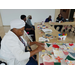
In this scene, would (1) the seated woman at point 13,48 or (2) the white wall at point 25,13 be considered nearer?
(1) the seated woman at point 13,48

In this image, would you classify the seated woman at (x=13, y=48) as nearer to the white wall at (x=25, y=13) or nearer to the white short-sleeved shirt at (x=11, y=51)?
the white short-sleeved shirt at (x=11, y=51)

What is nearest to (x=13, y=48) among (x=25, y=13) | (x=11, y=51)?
(x=11, y=51)

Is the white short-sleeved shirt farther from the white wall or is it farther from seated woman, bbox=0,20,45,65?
the white wall

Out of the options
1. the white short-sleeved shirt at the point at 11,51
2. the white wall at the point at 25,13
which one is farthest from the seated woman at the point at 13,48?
the white wall at the point at 25,13

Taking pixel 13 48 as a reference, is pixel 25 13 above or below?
above

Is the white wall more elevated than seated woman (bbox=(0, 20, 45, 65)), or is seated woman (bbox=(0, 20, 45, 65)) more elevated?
the white wall

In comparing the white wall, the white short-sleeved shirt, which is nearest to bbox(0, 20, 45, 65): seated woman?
the white short-sleeved shirt

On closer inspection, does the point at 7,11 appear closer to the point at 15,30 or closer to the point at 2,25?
the point at 2,25

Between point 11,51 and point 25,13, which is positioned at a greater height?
point 25,13

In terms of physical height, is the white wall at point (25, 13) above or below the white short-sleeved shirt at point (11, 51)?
above

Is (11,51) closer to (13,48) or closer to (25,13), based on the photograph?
(13,48)

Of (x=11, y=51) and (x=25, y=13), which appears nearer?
(x=11, y=51)
